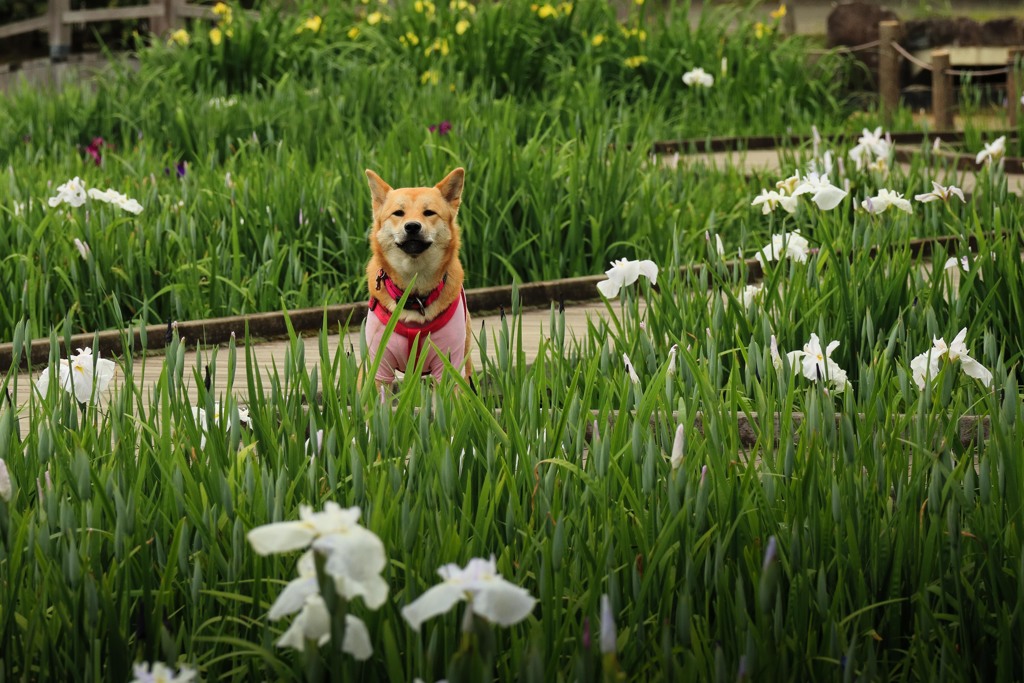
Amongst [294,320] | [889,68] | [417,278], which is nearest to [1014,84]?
[889,68]

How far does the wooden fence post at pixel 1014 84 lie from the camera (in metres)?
9.72

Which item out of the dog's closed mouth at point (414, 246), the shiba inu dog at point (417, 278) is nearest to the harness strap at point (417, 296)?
the shiba inu dog at point (417, 278)

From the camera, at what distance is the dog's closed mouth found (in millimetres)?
4117

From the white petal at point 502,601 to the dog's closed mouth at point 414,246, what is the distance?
8.80ft

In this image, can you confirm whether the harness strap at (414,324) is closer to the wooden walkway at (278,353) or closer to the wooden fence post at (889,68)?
the wooden walkway at (278,353)

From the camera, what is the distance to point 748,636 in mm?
1923

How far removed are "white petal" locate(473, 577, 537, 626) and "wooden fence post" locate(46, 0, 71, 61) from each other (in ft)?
53.9

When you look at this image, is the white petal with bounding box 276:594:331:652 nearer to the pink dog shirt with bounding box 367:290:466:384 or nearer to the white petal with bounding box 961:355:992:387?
the white petal with bounding box 961:355:992:387

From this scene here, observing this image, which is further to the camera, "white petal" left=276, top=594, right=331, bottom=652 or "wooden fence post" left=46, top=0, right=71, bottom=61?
"wooden fence post" left=46, top=0, right=71, bottom=61

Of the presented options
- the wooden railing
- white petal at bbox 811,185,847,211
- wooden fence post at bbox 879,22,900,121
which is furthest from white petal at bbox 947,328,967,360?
the wooden railing

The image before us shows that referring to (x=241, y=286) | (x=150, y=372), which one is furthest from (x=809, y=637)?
(x=241, y=286)

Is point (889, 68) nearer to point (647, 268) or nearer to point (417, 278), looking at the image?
A: point (417, 278)

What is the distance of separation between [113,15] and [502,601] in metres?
16.1

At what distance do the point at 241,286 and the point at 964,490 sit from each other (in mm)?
3527
